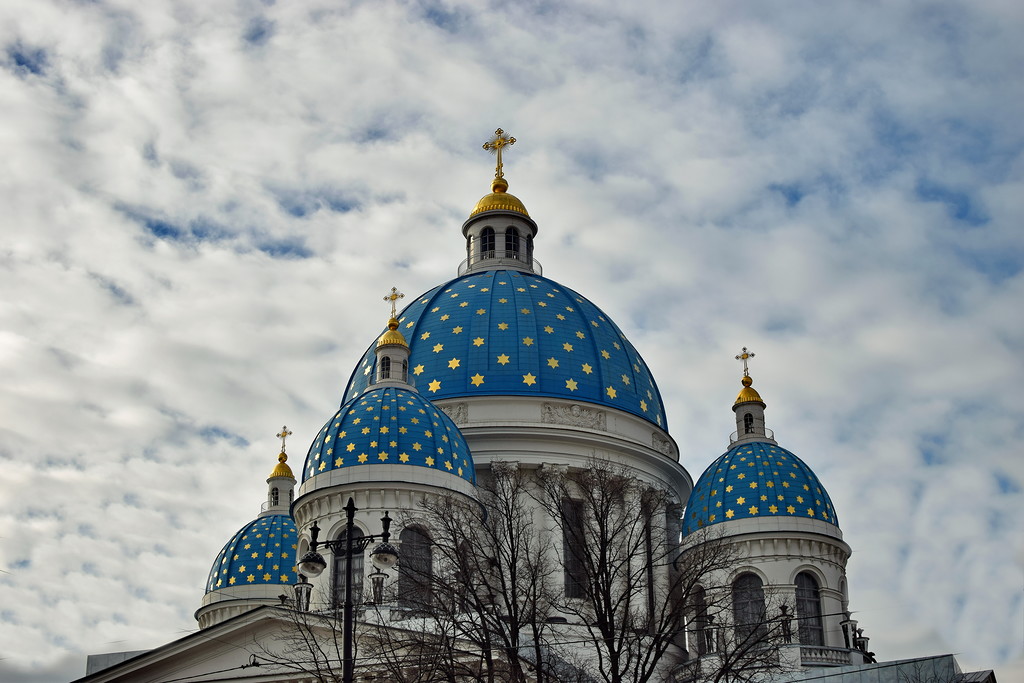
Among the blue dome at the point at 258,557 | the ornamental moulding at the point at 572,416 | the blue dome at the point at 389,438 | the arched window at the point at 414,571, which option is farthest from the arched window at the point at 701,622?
the blue dome at the point at 258,557

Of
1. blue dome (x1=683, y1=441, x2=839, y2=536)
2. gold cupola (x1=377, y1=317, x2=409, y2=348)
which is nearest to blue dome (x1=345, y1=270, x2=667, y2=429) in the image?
gold cupola (x1=377, y1=317, x2=409, y2=348)

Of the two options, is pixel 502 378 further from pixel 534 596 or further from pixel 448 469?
pixel 534 596

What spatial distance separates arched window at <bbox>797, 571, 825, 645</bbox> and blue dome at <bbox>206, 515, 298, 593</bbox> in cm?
2301

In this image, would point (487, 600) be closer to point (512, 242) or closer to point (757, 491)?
point (757, 491)

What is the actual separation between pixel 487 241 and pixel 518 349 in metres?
10.5

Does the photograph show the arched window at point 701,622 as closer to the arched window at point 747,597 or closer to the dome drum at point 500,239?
the arched window at point 747,597

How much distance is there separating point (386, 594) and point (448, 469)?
25.4 feet

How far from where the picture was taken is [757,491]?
46875mm

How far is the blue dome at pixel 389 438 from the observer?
41.9 metres

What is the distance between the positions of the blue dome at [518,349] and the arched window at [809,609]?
1020cm

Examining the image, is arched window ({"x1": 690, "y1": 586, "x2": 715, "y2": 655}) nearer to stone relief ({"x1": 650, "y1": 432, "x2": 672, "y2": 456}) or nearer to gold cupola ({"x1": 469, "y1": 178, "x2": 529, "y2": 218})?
stone relief ({"x1": 650, "y1": 432, "x2": 672, "y2": 456})

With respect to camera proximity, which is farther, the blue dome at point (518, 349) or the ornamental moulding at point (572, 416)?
the blue dome at point (518, 349)

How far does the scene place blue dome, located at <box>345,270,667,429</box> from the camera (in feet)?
168

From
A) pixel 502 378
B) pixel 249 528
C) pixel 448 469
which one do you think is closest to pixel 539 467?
pixel 502 378
